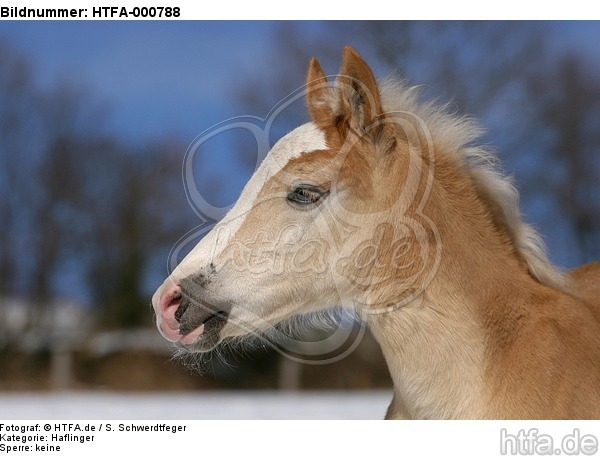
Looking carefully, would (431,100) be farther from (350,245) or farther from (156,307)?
(156,307)

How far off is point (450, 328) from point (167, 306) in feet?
4.32

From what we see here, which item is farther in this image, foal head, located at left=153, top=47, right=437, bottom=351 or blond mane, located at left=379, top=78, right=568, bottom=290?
blond mane, located at left=379, top=78, right=568, bottom=290

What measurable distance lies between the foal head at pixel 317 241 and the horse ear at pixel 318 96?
0.17 meters

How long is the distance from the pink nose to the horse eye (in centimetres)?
68

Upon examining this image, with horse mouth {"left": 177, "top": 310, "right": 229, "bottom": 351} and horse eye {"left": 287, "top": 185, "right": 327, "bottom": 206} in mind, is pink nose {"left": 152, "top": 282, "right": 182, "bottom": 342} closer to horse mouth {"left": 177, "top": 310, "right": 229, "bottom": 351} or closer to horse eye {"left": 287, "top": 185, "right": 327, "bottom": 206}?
horse mouth {"left": 177, "top": 310, "right": 229, "bottom": 351}

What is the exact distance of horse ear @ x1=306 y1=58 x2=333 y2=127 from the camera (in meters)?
3.76

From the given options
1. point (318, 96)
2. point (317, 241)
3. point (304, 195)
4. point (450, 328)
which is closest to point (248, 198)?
point (304, 195)

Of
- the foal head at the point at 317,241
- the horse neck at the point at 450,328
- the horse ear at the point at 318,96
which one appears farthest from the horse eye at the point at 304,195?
the horse neck at the point at 450,328

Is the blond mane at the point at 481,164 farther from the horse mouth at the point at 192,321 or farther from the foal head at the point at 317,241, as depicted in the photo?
the horse mouth at the point at 192,321

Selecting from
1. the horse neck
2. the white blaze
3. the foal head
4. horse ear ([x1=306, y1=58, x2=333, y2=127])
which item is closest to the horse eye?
→ the foal head

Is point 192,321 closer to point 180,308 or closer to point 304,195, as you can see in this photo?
point 180,308

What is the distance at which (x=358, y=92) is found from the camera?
3557mm
